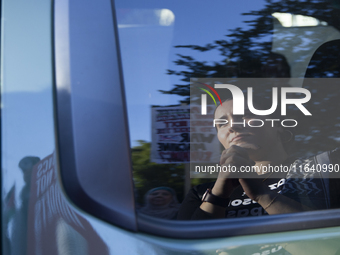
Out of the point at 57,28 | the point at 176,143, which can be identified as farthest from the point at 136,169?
the point at 57,28

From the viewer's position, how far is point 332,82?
1523mm

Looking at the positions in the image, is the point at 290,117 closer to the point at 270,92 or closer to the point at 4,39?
the point at 270,92

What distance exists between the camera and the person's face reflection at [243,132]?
1205 mm

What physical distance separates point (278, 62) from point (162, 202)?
31.3 inches

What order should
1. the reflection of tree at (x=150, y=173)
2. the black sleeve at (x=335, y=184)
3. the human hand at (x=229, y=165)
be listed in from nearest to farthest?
the reflection of tree at (x=150, y=173) → the human hand at (x=229, y=165) → the black sleeve at (x=335, y=184)

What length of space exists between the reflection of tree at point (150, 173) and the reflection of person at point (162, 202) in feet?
0.06

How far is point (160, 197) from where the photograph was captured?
45.6 inches

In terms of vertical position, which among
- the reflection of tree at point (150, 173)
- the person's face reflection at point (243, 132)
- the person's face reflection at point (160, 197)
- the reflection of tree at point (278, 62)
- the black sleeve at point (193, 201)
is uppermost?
the reflection of tree at point (278, 62)

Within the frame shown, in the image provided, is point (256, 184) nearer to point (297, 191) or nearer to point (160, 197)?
point (297, 191)

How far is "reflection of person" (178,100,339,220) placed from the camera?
1199mm

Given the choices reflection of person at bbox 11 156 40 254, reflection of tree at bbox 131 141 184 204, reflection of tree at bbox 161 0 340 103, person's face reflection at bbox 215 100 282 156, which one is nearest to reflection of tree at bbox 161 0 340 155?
reflection of tree at bbox 161 0 340 103

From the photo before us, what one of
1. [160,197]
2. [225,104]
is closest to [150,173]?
[160,197]

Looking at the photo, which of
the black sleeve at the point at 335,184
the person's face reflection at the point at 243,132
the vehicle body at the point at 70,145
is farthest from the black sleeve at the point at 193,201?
the black sleeve at the point at 335,184

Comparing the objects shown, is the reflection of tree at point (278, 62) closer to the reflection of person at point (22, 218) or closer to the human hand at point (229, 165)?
the human hand at point (229, 165)
